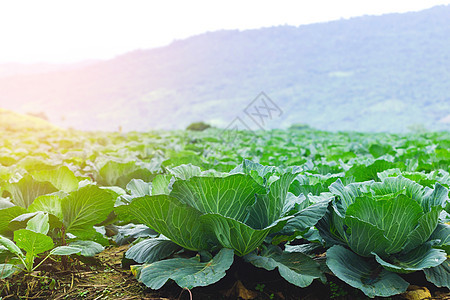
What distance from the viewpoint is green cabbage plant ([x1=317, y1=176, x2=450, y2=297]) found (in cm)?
148

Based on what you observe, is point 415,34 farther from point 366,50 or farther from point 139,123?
point 139,123

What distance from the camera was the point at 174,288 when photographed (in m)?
1.64

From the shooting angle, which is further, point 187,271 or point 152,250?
point 152,250

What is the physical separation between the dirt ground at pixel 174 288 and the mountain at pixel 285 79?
95.1 m

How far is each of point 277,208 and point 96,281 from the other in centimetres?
93

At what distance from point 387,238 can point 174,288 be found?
3.02 feet

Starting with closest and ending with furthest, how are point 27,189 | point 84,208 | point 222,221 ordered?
point 222,221 < point 84,208 < point 27,189

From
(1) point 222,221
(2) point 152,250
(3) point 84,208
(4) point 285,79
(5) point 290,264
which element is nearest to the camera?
(1) point 222,221

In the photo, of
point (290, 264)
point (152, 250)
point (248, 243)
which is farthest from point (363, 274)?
point (152, 250)

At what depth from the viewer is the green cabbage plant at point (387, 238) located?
58.1 inches

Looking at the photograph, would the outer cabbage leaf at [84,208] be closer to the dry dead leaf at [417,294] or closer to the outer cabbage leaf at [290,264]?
the outer cabbage leaf at [290,264]

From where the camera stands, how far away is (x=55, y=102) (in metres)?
138

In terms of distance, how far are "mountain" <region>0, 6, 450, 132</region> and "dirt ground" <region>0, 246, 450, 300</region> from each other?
95.1m

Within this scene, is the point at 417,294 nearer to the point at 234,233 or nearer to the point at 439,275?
the point at 439,275
